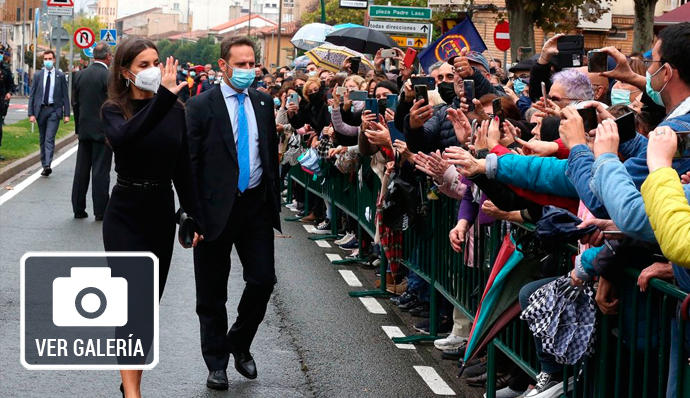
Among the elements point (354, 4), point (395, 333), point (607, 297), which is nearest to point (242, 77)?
A: point (395, 333)

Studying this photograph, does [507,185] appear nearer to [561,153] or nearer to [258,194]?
[561,153]

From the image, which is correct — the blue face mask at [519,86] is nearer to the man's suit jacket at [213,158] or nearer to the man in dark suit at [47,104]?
the man's suit jacket at [213,158]

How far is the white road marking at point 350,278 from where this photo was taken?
11.2 m

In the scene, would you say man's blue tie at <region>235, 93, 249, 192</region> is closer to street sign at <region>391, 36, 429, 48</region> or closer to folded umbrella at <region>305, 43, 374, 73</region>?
folded umbrella at <region>305, 43, 374, 73</region>

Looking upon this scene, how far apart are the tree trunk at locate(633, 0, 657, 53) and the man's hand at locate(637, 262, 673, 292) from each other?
18.3m

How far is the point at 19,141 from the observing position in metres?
27.4

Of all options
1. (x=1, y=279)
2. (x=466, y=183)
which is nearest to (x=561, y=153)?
(x=466, y=183)

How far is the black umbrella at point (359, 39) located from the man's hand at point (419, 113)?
12187 mm

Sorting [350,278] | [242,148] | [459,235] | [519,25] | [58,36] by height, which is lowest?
[350,278]

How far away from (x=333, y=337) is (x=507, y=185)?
3.31 meters

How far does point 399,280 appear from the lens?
415 inches

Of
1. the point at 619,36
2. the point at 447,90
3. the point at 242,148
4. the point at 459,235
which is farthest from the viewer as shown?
the point at 619,36

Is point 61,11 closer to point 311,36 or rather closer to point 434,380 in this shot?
point 311,36

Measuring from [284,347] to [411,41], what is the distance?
17.3m
